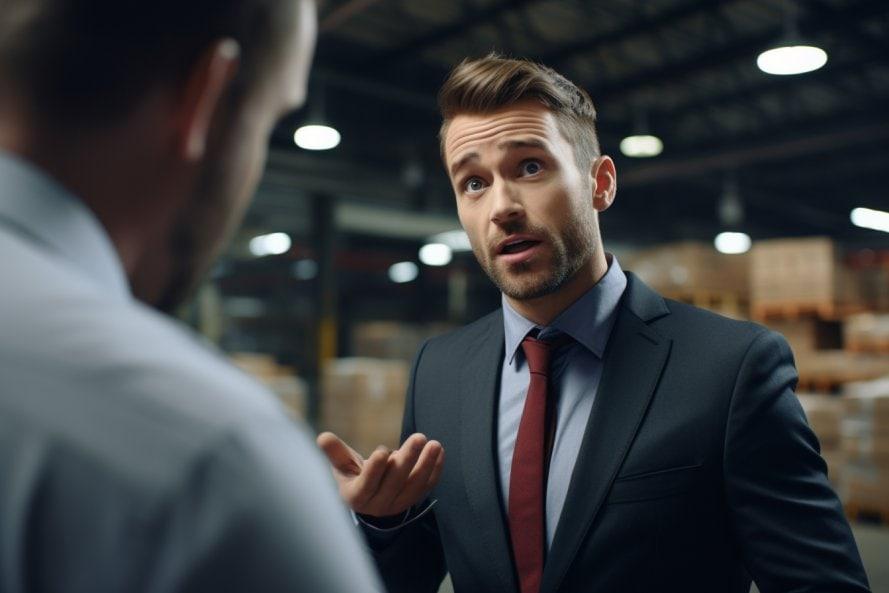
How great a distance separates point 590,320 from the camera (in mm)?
1850

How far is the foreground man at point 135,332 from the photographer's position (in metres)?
0.45

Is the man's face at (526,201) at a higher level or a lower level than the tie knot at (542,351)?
higher

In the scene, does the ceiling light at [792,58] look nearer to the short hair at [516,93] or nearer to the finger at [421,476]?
the short hair at [516,93]

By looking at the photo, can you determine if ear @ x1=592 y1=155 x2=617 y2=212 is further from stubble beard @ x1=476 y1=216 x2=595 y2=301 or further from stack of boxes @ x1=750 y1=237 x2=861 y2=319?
stack of boxes @ x1=750 y1=237 x2=861 y2=319

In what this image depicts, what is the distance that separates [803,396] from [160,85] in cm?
909

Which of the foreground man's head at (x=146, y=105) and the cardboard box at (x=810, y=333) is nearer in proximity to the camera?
the foreground man's head at (x=146, y=105)

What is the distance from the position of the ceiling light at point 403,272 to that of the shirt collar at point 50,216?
19.2 meters

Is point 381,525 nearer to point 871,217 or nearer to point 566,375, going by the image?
point 566,375

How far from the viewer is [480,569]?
Answer: 167 cm

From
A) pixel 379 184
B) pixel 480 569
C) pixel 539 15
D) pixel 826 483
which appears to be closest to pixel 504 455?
pixel 480 569

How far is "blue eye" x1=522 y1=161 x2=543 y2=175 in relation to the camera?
1.86 meters

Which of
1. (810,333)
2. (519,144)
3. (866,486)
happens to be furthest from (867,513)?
(519,144)

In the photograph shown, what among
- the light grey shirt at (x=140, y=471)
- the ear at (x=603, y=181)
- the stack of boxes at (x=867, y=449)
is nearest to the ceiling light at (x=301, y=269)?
the stack of boxes at (x=867, y=449)

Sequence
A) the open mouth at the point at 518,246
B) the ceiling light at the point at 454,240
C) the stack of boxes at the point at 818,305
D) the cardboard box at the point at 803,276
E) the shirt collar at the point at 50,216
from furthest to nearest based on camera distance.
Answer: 1. the ceiling light at the point at 454,240
2. the cardboard box at the point at 803,276
3. the stack of boxes at the point at 818,305
4. the open mouth at the point at 518,246
5. the shirt collar at the point at 50,216
